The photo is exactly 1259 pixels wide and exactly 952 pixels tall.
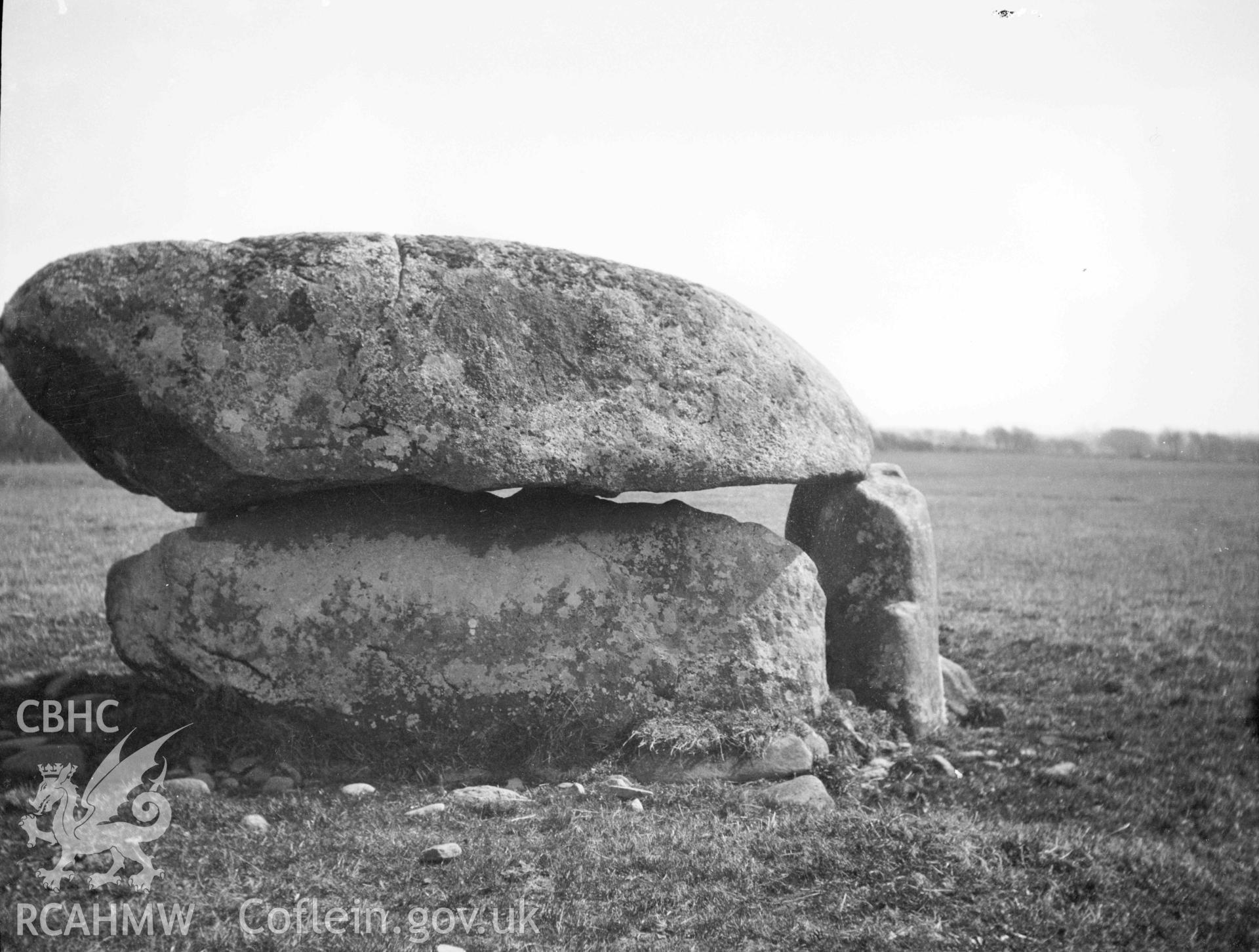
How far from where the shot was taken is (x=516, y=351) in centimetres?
677

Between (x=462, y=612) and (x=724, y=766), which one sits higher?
(x=462, y=612)

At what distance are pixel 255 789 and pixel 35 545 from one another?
947 cm

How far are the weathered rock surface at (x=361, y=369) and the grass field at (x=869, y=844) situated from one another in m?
2.20

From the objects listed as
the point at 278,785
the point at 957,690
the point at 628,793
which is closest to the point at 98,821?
the point at 278,785

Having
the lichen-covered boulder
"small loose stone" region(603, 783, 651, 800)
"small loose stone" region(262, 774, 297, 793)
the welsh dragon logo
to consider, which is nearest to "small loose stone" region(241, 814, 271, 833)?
the welsh dragon logo

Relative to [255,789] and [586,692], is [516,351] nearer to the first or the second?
[586,692]

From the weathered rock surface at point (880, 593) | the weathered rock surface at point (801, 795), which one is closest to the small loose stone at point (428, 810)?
the weathered rock surface at point (801, 795)

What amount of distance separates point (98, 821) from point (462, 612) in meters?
2.56

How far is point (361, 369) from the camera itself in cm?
648

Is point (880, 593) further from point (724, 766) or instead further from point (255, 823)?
point (255, 823)

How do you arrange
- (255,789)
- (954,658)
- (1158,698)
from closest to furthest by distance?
(255,789), (1158,698), (954,658)

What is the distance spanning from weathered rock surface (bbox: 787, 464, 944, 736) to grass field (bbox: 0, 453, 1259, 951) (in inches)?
21.8

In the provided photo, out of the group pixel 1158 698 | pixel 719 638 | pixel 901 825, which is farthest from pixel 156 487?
pixel 1158 698

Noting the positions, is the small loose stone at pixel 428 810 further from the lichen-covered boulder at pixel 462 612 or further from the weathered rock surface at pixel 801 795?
the weathered rock surface at pixel 801 795
